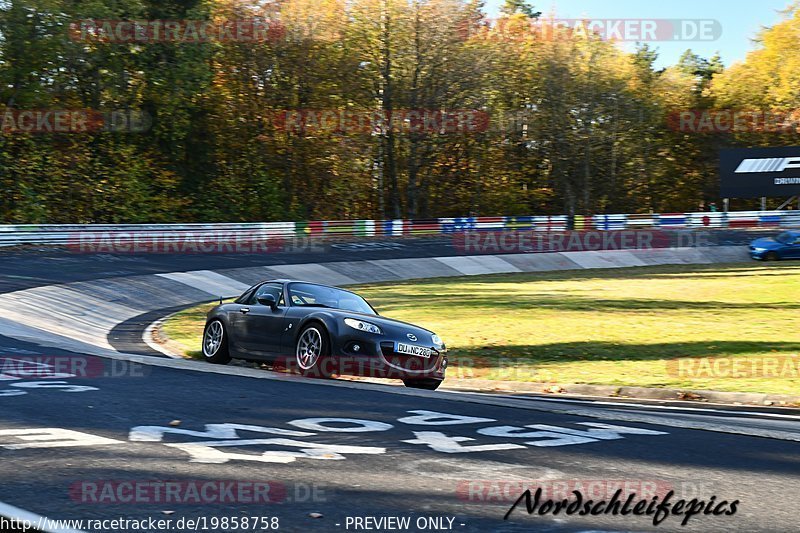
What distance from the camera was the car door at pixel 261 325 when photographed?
12906 mm

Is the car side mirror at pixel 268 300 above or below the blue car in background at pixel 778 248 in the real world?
above

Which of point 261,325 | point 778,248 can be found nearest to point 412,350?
point 261,325

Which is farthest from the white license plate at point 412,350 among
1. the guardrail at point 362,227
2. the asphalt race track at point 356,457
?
the guardrail at point 362,227

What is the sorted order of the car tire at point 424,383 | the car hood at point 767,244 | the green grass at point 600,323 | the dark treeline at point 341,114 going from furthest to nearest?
1. the dark treeline at point 341,114
2. the car hood at point 767,244
3. the green grass at point 600,323
4. the car tire at point 424,383

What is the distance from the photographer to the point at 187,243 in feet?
133

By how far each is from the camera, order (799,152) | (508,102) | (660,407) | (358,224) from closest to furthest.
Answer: (660,407)
(358,224)
(799,152)
(508,102)

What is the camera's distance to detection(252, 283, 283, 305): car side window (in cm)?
1339

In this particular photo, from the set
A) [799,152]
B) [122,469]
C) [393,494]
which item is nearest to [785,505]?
[393,494]

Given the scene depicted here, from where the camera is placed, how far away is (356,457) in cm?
650

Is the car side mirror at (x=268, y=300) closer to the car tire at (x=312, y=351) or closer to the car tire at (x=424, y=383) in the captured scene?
the car tire at (x=312, y=351)

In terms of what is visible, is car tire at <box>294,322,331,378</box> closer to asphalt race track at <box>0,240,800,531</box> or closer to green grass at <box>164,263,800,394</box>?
asphalt race track at <box>0,240,800,531</box>

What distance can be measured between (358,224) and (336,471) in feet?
141

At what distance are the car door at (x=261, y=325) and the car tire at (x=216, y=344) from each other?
388 millimetres

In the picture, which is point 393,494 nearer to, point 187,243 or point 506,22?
point 187,243
